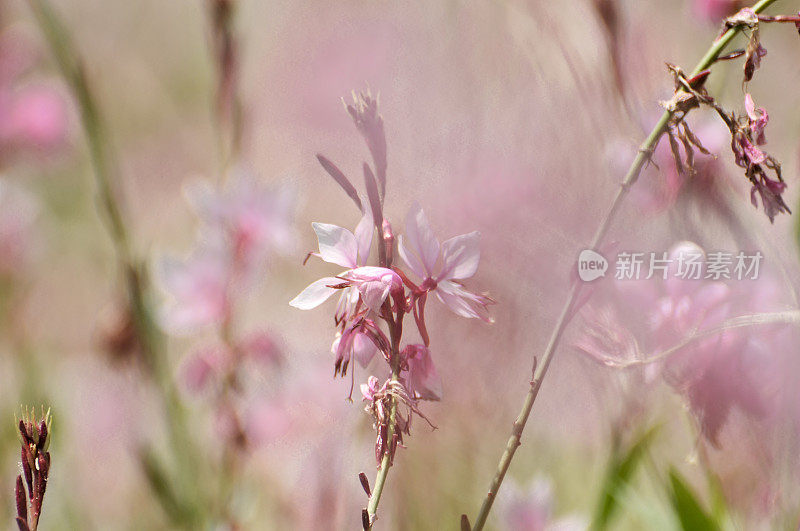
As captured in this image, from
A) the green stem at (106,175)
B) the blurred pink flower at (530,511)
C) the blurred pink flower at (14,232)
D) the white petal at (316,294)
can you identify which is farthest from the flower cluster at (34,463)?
the blurred pink flower at (14,232)

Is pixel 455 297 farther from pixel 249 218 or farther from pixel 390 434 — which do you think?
pixel 249 218

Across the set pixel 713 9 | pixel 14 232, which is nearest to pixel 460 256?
pixel 713 9

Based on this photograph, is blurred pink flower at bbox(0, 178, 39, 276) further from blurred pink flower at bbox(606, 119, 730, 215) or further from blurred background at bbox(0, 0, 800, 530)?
blurred pink flower at bbox(606, 119, 730, 215)

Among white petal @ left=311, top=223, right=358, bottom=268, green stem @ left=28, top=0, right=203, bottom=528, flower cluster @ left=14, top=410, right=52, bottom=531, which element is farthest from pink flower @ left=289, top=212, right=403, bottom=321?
green stem @ left=28, top=0, right=203, bottom=528

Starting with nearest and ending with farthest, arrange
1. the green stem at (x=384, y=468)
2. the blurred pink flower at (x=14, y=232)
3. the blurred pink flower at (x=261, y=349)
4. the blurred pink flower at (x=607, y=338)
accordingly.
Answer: the green stem at (x=384, y=468)
the blurred pink flower at (x=607, y=338)
the blurred pink flower at (x=261, y=349)
the blurred pink flower at (x=14, y=232)

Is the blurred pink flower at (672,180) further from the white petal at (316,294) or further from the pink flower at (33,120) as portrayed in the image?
the pink flower at (33,120)

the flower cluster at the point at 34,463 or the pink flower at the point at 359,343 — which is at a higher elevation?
the pink flower at the point at 359,343
